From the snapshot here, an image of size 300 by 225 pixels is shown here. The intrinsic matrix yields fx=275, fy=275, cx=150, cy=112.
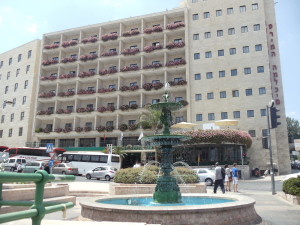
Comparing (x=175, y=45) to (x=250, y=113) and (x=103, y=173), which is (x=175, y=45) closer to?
(x=250, y=113)

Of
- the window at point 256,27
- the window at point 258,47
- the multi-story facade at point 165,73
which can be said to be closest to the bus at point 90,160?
the multi-story facade at point 165,73

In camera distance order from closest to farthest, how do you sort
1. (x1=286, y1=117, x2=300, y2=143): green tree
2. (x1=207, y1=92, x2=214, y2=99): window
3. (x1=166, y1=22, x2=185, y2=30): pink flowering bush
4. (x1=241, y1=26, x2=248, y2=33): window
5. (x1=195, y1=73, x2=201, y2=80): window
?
1. (x1=207, y1=92, x2=214, y2=99): window
2. (x1=241, y1=26, x2=248, y2=33): window
3. (x1=195, y1=73, x2=201, y2=80): window
4. (x1=166, y1=22, x2=185, y2=30): pink flowering bush
5. (x1=286, y1=117, x2=300, y2=143): green tree

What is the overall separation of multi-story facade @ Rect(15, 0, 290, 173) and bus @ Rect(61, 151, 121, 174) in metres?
6.85

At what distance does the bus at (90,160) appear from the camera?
33.9 metres

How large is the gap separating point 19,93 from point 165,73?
90.5 feet

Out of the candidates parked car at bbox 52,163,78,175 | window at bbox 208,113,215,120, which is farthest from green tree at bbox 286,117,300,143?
parked car at bbox 52,163,78,175

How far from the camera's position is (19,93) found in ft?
164

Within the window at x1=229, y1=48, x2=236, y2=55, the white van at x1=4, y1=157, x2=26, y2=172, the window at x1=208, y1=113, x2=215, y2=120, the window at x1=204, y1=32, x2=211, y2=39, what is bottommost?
the white van at x1=4, y1=157, x2=26, y2=172

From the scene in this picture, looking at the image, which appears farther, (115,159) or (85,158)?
(85,158)

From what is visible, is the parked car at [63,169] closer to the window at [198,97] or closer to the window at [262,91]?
the window at [198,97]

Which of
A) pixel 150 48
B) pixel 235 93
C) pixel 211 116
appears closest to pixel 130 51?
pixel 150 48

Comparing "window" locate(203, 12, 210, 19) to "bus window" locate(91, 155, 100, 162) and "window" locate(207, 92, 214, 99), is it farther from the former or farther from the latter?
"bus window" locate(91, 155, 100, 162)

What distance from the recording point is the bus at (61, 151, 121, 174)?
33.9m

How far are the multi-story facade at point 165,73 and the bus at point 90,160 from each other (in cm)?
685
